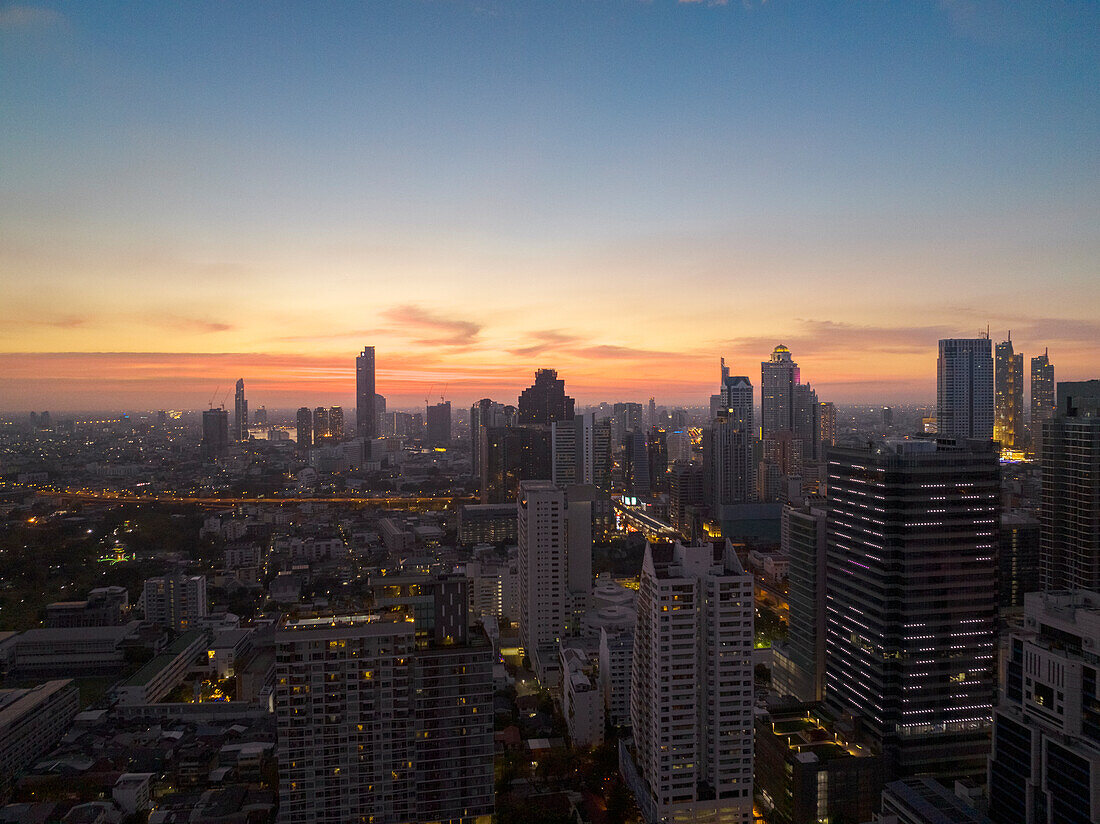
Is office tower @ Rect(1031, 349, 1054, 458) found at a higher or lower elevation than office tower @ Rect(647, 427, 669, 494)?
higher

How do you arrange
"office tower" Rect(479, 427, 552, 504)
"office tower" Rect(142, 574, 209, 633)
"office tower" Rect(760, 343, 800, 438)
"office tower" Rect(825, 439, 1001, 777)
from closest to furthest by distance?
"office tower" Rect(825, 439, 1001, 777)
"office tower" Rect(142, 574, 209, 633)
"office tower" Rect(479, 427, 552, 504)
"office tower" Rect(760, 343, 800, 438)

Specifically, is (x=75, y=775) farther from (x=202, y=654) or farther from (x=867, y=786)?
(x=867, y=786)

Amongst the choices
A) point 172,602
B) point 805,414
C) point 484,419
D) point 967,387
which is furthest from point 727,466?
point 172,602

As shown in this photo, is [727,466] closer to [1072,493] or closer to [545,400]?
[545,400]

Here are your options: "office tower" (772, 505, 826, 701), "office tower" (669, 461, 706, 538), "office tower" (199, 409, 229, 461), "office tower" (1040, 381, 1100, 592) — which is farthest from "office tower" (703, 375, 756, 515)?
"office tower" (199, 409, 229, 461)

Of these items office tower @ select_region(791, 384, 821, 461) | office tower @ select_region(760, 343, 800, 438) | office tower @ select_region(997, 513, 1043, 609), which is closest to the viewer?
office tower @ select_region(997, 513, 1043, 609)

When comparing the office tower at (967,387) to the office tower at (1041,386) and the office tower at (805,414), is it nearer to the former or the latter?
the office tower at (1041,386)

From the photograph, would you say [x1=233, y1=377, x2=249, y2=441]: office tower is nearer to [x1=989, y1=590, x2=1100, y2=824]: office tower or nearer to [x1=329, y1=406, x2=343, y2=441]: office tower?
[x1=329, y1=406, x2=343, y2=441]: office tower
